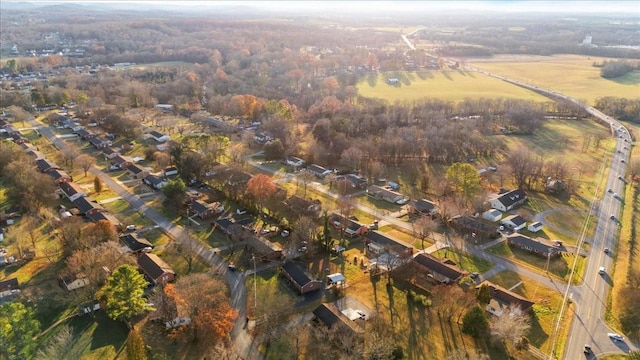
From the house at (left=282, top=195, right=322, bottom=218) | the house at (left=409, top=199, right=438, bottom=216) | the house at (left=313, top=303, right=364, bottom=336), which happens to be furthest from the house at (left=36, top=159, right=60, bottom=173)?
the house at (left=409, top=199, right=438, bottom=216)

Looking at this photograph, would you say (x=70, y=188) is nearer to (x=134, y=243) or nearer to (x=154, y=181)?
(x=154, y=181)

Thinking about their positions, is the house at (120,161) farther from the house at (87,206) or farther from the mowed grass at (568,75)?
the mowed grass at (568,75)

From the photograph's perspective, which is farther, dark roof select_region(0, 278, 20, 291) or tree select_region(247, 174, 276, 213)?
tree select_region(247, 174, 276, 213)

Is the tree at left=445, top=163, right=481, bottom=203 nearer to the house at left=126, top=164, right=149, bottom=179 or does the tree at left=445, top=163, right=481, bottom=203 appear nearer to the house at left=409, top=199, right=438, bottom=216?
the house at left=409, top=199, right=438, bottom=216

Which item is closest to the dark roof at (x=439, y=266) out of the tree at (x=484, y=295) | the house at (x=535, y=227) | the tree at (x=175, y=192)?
the tree at (x=484, y=295)

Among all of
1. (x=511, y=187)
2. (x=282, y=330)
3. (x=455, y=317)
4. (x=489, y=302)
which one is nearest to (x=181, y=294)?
(x=282, y=330)

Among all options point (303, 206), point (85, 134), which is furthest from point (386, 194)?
point (85, 134)
